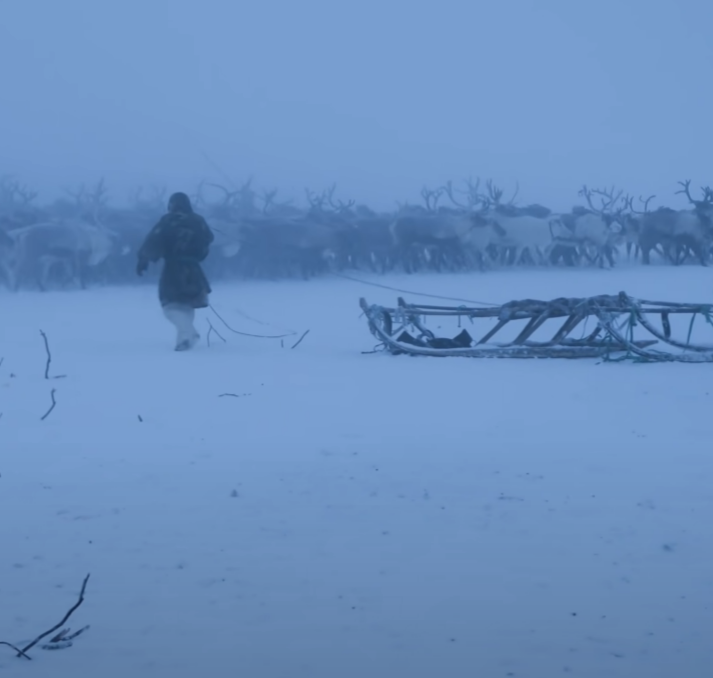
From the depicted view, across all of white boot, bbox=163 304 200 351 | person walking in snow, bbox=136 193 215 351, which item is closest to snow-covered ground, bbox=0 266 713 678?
white boot, bbox=163 304 200 351

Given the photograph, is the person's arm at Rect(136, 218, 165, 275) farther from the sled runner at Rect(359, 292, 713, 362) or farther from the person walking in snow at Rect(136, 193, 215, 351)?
the sled runner at Rect(359, 292, 713, 362)

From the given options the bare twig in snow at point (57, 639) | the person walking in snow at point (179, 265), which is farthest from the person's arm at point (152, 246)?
the bare twig in snow at point (57, 639)

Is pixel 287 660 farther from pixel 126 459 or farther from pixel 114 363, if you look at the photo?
pixel 114 363

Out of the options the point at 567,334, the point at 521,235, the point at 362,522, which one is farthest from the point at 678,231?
the point at 362,522

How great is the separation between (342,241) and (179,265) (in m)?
12.2

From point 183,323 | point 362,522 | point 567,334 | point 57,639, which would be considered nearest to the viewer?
point 57,639

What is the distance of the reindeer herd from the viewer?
19.3m

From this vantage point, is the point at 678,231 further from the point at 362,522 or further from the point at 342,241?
the point at 362,522

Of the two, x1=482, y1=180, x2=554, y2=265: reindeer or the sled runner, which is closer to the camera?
the sled runner

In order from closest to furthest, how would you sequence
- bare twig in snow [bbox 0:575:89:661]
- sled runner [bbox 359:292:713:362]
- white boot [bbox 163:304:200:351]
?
bare twig in snow [bbox 0:575:89:661]
sled runner [bbox 359:292:713:362]
white boot [bbox 163:304:200:351]

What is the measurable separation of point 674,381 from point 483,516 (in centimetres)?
357

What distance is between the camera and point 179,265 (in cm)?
907

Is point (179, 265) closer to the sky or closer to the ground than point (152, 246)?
closer to the ground

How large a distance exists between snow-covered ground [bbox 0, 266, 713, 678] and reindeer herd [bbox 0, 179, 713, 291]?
12600mm
